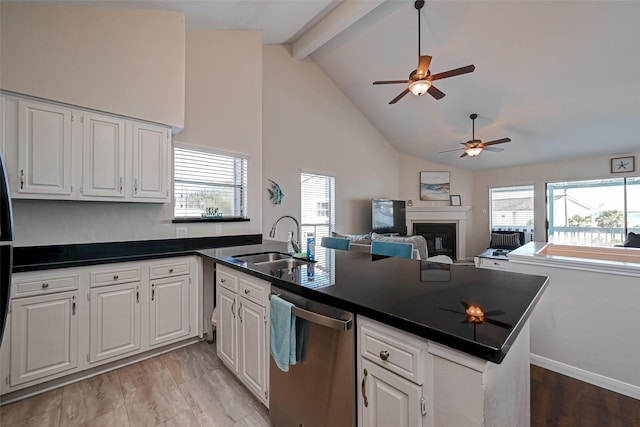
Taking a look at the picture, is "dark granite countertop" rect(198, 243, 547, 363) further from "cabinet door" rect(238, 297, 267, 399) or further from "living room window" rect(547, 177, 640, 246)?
"living room window" rect(547, 177, 640, 246)

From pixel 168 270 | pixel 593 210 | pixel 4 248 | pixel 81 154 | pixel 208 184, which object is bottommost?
pixel 168 270

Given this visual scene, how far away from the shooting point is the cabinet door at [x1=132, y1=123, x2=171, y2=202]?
8.21ft

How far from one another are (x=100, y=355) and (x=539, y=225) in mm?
8210

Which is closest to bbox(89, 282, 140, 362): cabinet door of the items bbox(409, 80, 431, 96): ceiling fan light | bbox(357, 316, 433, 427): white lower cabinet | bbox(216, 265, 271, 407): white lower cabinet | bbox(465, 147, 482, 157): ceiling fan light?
bbox(216, 265, 271, 407): white lower cabinet

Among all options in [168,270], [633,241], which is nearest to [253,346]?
[168,270]

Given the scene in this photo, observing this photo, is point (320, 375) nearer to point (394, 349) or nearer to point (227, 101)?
point (394, 349)

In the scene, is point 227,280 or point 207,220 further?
point 207,220

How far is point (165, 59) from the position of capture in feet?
8.68

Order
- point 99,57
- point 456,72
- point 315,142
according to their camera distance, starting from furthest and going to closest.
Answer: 1. point 315,142
2. point 456,72
3. point 99,57

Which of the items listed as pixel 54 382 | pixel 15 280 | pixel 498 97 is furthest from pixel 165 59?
pixel 498 97

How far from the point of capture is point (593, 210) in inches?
227

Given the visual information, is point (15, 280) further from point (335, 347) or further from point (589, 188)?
point (589, 188)

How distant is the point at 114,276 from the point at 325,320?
2063 millimetres

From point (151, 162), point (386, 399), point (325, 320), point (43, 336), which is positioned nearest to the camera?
point (386, 399)
